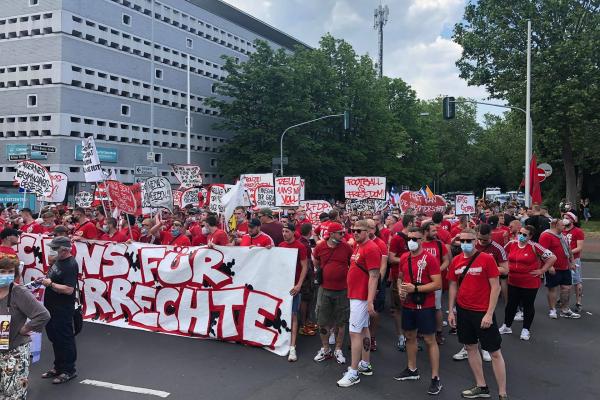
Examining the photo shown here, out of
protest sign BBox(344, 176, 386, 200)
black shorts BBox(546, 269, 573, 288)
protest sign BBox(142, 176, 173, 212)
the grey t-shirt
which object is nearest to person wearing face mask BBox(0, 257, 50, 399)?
the grey t-shirt

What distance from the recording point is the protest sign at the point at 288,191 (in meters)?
16.4

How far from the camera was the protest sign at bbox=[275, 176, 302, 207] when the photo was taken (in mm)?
16359

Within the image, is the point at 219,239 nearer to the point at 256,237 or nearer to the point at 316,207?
the point at 256,237


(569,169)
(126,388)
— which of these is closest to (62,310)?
(126,388)

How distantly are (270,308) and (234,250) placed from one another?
102 cm

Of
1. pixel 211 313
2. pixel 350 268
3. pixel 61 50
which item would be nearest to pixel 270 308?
pixel 211 313

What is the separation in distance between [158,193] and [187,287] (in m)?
3.96

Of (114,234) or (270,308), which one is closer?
(270,308)

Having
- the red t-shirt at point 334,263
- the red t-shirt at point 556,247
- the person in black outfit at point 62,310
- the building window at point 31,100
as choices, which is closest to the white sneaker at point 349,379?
the red t-shirt at point 334,263

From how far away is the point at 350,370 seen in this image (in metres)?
6.09

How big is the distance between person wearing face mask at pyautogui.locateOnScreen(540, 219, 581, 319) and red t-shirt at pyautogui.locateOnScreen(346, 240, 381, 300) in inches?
165

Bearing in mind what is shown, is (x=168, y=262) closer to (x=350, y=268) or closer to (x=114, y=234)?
(x=114, y=234)

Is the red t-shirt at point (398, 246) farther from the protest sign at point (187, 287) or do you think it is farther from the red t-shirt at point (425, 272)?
the red t-shirt at point (425, 272)

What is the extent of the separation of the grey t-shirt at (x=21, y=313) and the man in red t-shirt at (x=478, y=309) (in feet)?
13.6
